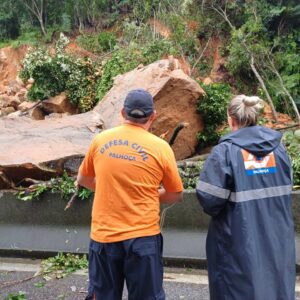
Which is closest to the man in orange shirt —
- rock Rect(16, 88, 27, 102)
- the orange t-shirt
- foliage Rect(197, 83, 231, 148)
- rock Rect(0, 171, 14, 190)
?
the orange t-shirt

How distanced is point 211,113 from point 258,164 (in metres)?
4.41

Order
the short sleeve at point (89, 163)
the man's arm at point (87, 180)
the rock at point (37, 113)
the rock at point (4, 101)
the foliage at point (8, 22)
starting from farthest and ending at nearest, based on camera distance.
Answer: the foliage at point (8, 22) < the rock at point (4, 101) < the rock at point (37, 113) < the man's arm at point (87, 180) < the short sleeve at point (89, 163)

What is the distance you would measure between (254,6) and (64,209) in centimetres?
948

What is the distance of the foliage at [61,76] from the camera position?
9492mm

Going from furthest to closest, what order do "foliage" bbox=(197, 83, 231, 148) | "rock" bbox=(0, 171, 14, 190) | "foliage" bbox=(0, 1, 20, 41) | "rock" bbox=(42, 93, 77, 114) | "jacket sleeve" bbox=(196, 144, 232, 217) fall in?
1. "foliage" bbox=(0, 1, 20, 41)
2. "rock" bbox=(42, 93, 77, 114)
3. "foliage" bbox=(197, 83, 231, 148)
4. "rock" bbox=(0, 171, 14, 190)
5. "jacket sleeve" bbox=(196, 144, 232, 217)

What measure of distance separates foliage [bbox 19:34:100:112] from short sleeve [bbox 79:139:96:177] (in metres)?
6.17

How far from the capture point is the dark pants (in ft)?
9.47

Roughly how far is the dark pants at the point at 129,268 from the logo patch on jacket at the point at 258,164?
0.78 m

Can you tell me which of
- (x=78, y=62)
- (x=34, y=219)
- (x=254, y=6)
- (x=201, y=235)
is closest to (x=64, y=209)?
(x=34, y=219)

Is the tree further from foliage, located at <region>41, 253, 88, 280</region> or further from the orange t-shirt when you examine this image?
the orange t-shirt

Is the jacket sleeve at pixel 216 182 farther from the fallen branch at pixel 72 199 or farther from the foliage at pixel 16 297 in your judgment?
the fallen branch at pixel 72 199

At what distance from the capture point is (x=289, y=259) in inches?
116

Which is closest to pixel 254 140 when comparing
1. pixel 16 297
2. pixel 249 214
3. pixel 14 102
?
pixel 249 214

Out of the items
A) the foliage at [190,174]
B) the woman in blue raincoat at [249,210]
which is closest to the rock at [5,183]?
the foliage at [190,174]
